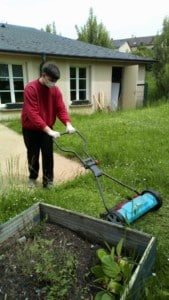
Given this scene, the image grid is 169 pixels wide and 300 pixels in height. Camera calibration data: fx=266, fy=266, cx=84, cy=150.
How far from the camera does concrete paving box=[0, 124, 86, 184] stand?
14.2ft

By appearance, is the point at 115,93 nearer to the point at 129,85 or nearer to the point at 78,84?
the point at 129,85

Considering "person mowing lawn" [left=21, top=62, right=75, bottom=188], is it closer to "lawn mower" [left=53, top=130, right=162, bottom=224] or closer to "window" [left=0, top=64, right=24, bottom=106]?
"lawn mower" [left=53, top=130, right=162, bottom=224]

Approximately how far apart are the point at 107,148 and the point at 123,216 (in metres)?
3.05

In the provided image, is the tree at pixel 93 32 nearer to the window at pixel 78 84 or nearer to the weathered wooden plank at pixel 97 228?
the window at pixel 78 84

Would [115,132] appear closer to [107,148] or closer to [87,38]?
[107,148]

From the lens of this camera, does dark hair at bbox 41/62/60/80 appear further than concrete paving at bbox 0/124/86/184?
No

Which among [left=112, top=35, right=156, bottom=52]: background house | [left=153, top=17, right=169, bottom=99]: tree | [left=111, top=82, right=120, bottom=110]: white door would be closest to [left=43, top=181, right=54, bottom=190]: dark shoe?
[left=111, top=82, right=120, bottom=110]: white door

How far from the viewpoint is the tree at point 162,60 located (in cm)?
1578

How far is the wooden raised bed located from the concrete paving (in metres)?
1.25

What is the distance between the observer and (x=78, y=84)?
12781 mm

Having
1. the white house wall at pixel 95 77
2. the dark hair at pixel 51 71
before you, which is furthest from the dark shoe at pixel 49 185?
the white house wall at pixel 95 77

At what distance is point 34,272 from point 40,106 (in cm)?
217

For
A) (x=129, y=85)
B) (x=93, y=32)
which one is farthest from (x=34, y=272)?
(x=93, y=32)

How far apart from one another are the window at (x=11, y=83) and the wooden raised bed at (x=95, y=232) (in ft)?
29.2
